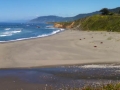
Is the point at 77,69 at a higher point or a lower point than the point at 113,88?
lower

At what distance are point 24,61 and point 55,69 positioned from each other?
371 centimetres

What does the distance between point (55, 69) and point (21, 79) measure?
10.6ft

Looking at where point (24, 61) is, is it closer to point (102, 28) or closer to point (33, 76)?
point (33, 76)

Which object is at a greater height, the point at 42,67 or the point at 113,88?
the point at 113,88

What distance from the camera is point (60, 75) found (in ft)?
45.8

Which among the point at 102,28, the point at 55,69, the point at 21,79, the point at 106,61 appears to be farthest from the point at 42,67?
the point at 102,28

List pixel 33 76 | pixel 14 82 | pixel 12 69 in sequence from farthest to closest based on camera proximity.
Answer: pixel 12 69 < pixel 33 76 < pixel 14 82

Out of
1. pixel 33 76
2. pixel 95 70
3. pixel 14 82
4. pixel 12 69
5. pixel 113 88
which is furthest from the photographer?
pixel 12 69

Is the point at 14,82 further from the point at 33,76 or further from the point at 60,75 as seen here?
the point at 60,75

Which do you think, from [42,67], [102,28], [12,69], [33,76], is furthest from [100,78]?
[102,28]

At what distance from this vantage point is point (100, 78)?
1294 cm

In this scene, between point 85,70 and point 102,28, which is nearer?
point 85,70

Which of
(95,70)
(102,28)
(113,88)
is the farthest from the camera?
(102,28)

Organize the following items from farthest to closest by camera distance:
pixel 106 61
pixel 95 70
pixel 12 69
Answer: pixel 106 61 → pixel 12 69 → pixel 95 70
